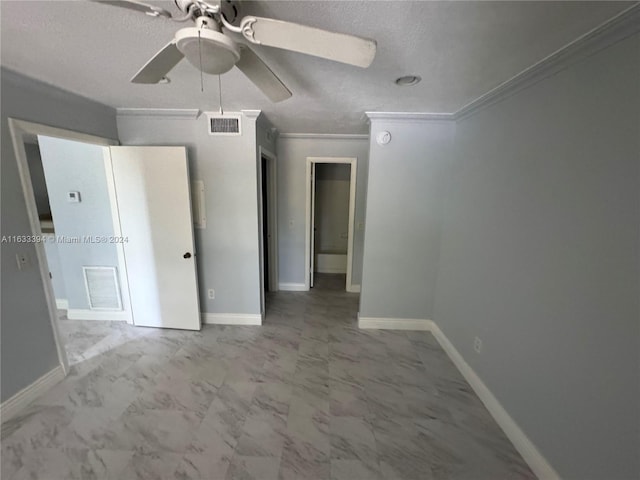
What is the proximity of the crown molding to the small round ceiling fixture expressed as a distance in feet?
1.91

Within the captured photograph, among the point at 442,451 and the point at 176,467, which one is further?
the point at 442,451

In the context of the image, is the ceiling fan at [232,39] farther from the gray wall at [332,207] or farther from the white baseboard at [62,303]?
the gray wall at [332,207]

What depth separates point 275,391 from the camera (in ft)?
6.56

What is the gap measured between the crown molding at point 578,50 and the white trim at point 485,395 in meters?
2.09

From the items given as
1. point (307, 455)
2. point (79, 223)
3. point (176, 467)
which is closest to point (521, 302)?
point (307, 455)

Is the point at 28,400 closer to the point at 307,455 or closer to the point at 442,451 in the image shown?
the point at 307,455

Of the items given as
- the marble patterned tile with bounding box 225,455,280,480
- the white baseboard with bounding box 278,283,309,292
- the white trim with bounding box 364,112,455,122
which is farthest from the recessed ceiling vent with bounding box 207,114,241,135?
the marble patterned tile with bounding box 225,455,280,480

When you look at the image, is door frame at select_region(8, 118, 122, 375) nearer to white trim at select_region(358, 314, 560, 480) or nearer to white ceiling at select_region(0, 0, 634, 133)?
white ceiling at select_region(0, 0, 634, 133)

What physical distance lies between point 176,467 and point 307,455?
0.74 m

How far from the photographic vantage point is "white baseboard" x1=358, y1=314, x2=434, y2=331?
2893 mm

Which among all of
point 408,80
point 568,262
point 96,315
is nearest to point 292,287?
point 96,315

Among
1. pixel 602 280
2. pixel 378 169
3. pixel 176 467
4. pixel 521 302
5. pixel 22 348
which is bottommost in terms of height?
pixel 176 467

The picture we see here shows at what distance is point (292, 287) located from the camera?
4.00 m

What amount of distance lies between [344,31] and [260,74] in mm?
444
